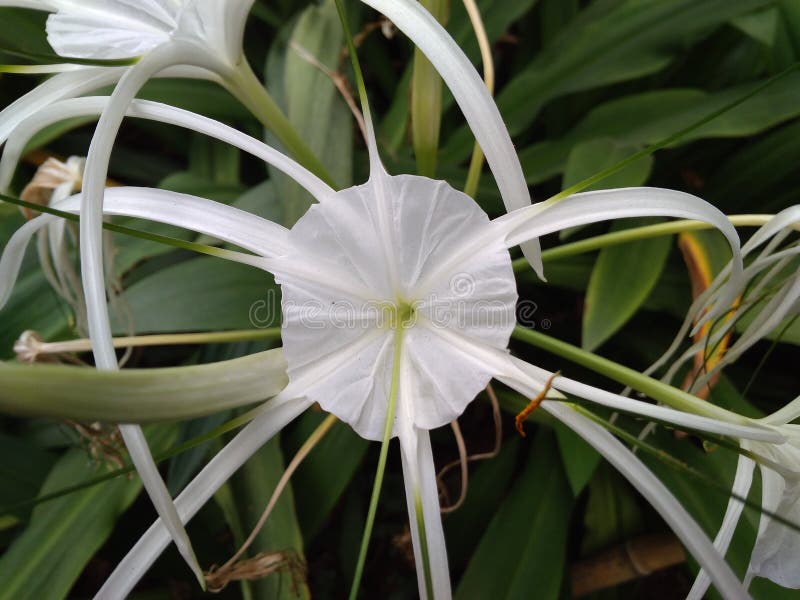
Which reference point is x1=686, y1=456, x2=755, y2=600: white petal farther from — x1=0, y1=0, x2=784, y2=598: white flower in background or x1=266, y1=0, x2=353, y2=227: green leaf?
x1=266, y1=0, x2=353, y2=227: green leaf

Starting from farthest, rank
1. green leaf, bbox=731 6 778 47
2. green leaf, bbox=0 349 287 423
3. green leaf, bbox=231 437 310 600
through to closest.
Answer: green leaf, bbox=731 6 778 47
green leaf, bbox=231 437 310 600
green leaf, bbox=0 349 287 423

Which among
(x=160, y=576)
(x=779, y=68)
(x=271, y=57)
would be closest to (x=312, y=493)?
(x=160, y=576)

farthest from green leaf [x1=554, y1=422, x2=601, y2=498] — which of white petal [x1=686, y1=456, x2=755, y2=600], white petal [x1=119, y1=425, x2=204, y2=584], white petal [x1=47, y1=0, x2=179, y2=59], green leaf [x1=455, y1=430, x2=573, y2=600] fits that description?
white petal [x1=47, y1=0, x2=179, y2=59]

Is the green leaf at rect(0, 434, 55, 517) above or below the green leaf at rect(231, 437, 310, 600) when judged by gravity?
above

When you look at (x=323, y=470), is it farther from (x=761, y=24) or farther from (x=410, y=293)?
(x=761, y=24)

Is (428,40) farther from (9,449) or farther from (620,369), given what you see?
(9,449)

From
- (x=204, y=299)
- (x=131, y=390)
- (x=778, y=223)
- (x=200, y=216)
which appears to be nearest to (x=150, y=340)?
(x=204, y=299)
